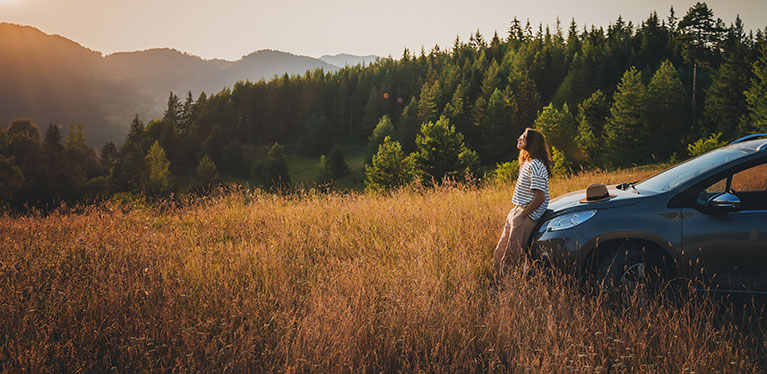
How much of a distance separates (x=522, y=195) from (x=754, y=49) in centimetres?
7684

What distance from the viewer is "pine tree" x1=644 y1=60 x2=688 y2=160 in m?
59.0

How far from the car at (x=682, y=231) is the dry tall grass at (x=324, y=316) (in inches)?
13.0

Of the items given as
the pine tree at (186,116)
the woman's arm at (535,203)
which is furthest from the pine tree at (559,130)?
the pine tree at (186,116)

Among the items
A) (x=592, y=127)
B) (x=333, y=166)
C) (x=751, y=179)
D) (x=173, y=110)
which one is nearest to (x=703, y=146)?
(x=751, y=179)

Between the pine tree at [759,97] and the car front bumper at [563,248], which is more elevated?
the pine tree at [759,97]

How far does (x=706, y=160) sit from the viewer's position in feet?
14.9

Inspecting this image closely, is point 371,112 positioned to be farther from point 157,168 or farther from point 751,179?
point 751,179

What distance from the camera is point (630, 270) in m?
4.11

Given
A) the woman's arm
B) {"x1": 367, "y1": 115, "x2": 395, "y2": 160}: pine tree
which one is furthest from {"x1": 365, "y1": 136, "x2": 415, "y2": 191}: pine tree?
the woman's arm

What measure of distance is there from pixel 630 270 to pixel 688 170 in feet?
4.50

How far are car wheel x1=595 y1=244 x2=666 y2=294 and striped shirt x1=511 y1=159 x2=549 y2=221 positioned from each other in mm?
825

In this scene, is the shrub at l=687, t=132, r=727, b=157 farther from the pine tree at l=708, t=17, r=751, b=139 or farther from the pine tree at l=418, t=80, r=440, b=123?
the pine tree at l=418, t=80, r=440, b=123

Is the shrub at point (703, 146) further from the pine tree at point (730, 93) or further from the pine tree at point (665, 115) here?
the pine tree at point (730, 93)

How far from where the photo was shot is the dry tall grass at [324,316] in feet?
9.71
